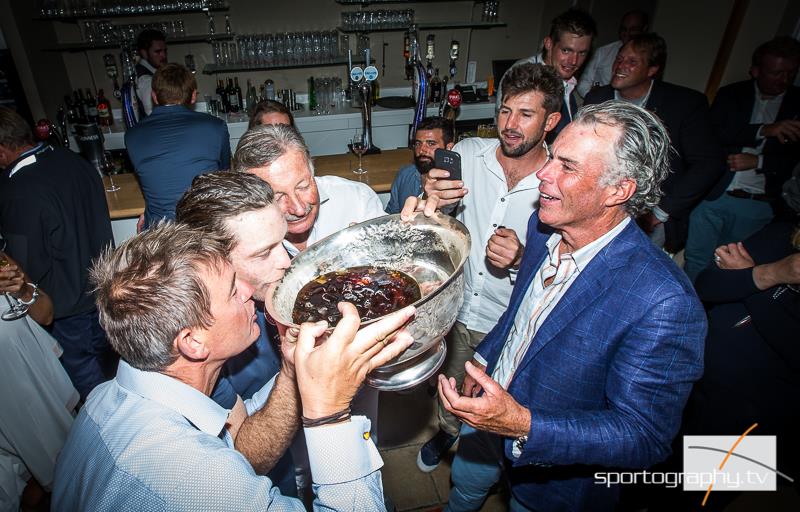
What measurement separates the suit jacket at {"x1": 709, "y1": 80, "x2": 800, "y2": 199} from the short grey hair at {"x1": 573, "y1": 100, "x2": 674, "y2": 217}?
2.48 m

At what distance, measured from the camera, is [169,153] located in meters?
3.01

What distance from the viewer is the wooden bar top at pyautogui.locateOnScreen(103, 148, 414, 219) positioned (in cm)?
347

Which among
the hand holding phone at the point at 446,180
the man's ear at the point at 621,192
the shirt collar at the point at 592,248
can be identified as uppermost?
the man's ear at the point at 621,192

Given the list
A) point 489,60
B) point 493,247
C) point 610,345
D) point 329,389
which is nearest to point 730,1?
point 489,60

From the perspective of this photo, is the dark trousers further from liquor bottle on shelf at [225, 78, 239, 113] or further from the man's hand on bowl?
liquor bottle on shelf at [225, 78, 239, 113]

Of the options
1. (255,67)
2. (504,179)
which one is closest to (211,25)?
(255,67)

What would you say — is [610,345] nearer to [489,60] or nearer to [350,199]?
[350,199]

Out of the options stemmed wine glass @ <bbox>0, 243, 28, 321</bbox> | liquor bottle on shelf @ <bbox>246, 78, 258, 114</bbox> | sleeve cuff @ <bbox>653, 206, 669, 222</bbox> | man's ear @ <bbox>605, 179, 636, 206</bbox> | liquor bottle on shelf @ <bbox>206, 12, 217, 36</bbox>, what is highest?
liquor bottle on shelf @ <bbox>206, 12, 217, 36</bbox>

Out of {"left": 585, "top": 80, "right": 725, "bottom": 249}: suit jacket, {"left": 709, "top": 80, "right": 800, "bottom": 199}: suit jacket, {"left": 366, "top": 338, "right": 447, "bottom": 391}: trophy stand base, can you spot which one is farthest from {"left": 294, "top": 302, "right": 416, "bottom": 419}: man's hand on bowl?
{"left": 709, "top": 80, "right": 800, "bottom": 199}: suit jacket

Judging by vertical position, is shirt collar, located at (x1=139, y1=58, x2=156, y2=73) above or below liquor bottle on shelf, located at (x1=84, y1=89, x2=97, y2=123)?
above

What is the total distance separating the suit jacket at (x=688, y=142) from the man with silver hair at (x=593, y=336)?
1909 millimetres

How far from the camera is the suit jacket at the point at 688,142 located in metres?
2.92

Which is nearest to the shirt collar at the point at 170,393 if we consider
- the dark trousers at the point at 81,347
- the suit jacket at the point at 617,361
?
the suit jacket at the point at 617,361

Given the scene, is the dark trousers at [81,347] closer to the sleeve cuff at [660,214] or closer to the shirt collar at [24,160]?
the shirt collar at [24,160]
